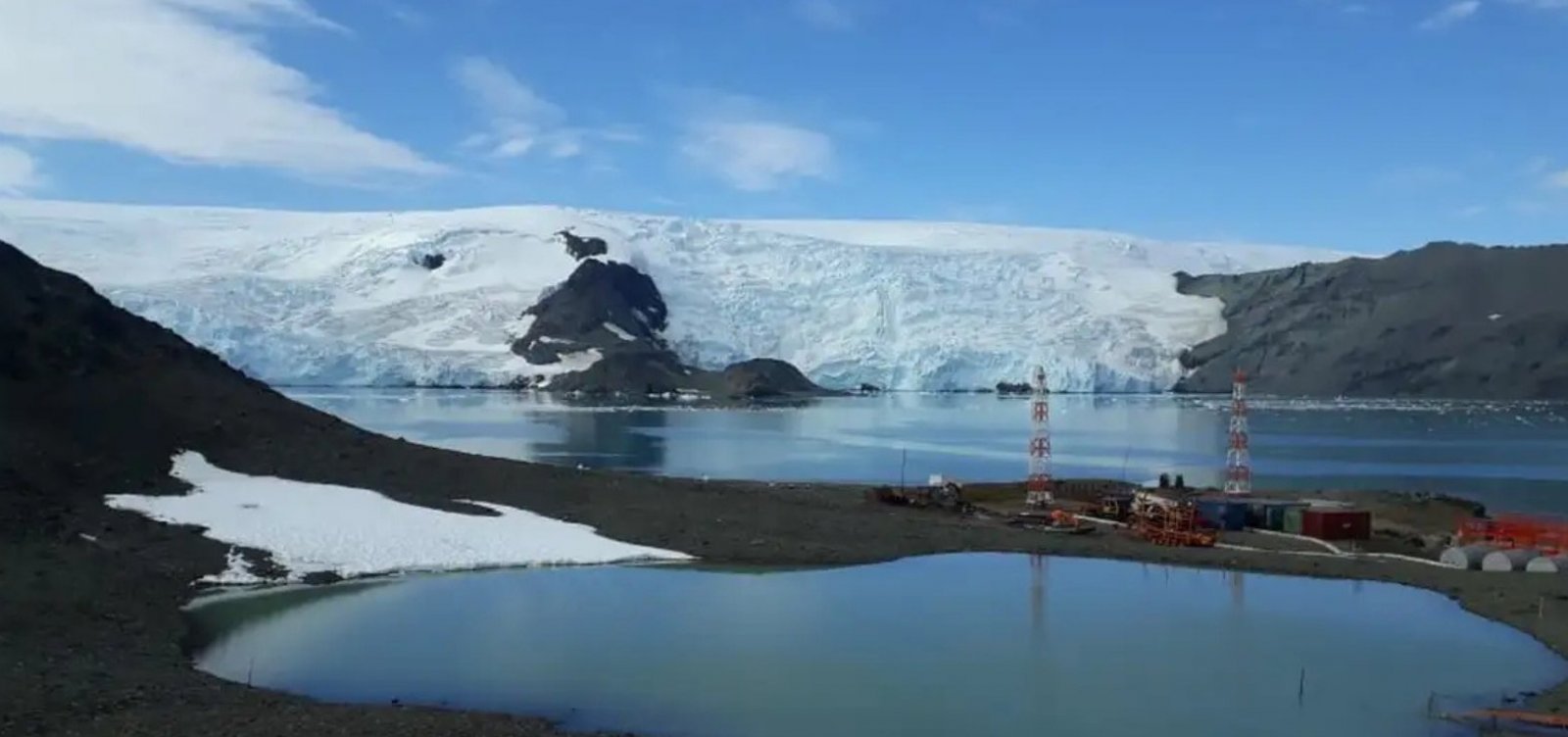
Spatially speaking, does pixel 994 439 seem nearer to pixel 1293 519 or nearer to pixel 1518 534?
pixel 1293 519

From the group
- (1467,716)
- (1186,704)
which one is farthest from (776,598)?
(1467,716)

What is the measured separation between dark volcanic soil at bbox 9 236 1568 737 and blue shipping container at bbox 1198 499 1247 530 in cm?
494

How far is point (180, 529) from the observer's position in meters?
24.2

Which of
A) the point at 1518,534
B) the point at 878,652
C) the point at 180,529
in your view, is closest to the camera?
the point at 878,652

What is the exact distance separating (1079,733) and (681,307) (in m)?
134

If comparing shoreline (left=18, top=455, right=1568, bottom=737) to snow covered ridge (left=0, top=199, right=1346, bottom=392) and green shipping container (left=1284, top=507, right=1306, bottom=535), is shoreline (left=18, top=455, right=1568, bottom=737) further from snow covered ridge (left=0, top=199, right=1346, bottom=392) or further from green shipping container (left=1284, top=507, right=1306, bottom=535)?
snow covered ridge (left=0, top=199, right=1346, bottom=392)

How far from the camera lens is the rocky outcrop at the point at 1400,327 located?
136 metres

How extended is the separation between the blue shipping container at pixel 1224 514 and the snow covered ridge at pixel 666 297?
3417 inches

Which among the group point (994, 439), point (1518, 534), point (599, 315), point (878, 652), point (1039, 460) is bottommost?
point (878, 652)

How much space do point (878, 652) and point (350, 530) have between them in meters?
11.0

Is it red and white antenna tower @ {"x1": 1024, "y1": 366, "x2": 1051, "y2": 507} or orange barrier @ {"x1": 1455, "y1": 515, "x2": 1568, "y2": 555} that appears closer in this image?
orange barrier @ {"x1": 1455, "y1": 515, "x2": 1568, "y2": 555}

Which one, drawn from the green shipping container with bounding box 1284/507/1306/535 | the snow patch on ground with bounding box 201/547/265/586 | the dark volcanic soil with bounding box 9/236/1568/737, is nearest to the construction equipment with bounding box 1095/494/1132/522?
the green shipping container with bounding box 1284/507/1306/535

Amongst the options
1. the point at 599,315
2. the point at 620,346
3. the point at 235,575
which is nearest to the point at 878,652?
the point at 235,575

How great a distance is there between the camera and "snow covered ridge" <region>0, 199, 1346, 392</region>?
123688mm
